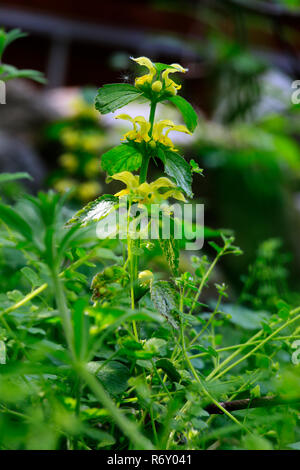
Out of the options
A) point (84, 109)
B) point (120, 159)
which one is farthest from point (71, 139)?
point (120, 159)

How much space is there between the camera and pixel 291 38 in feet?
17.1

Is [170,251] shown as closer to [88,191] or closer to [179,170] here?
[179,170]

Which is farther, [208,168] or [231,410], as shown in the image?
[208,168]

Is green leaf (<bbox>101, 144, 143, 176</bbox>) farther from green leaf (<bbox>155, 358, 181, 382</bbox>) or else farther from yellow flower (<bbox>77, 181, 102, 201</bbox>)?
yellow flower (<bbox>77, 181, 102, 201</bbox>)

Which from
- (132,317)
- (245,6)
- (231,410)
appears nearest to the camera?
(132,317)

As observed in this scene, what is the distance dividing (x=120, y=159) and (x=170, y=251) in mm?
105

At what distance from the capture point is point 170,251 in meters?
0.40

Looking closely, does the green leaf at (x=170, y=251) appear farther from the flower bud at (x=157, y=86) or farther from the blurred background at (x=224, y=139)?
the blurred background at (x=224, y=139)

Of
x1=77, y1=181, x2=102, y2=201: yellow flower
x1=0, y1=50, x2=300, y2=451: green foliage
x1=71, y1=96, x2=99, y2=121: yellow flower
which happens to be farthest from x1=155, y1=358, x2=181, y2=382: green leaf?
x1=71, y1=96, x2=99, y2=121: yellow flower

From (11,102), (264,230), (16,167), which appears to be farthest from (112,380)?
(11,102)

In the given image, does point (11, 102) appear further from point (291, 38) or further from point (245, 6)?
point (291, 38)

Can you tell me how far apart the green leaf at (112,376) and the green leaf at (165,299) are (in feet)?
0.22
